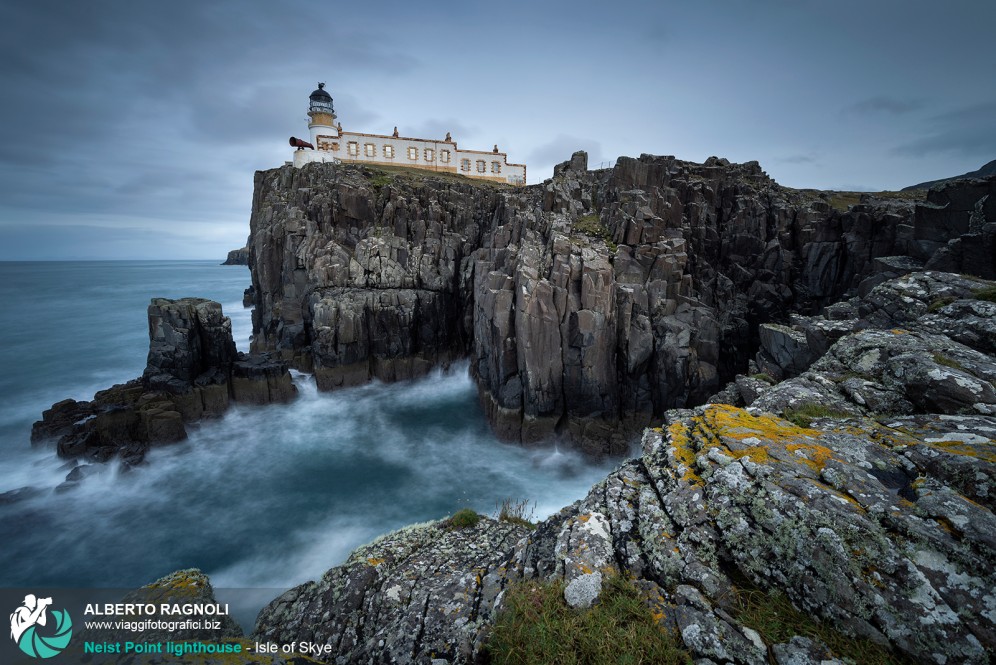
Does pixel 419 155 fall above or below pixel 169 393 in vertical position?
above

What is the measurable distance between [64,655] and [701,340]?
27.3 metres

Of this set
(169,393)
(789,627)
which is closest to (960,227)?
(789,627)

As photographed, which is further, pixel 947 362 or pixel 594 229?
pixel 594 229

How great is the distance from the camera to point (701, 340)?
25.2 meters

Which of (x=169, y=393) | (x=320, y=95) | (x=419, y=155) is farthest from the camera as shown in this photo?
(x=419, y=155)

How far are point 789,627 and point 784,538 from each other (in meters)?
0.96

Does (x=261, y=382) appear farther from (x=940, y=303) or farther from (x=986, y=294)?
(x=986, y=294)

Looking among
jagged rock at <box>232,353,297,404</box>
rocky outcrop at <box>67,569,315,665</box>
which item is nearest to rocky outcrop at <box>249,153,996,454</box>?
jagged rock at <box>232,353,297,404</box>

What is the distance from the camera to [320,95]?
64875 mm

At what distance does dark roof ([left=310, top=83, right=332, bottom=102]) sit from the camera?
2534 inches

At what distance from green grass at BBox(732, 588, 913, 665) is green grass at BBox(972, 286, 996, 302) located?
11949 millimetres

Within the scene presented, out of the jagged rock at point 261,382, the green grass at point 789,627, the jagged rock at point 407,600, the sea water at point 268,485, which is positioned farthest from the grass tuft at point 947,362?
the jagged rock at point 261,382

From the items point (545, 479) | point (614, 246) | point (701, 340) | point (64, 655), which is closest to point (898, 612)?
point (64, 655)

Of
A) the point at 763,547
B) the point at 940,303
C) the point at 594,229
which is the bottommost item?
the point at 763,547
